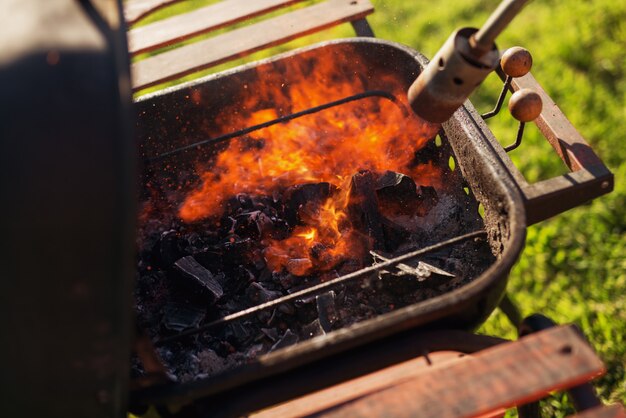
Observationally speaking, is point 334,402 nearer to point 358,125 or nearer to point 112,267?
point 112,267

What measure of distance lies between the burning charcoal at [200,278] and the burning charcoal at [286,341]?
0.96 feet

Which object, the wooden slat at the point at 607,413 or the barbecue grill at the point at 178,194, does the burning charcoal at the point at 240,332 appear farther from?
the wooden slat at the point at 607,413

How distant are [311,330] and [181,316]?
0.47 m

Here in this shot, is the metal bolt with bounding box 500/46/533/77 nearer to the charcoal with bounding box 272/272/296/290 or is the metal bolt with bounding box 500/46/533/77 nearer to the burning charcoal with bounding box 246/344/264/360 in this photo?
the charcoal with bounding box 272/272/296/290

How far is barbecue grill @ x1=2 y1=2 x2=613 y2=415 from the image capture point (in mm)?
930

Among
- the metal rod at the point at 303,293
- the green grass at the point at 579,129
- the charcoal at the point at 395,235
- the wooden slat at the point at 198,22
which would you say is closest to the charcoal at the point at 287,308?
the metal rod at the point at 303,293

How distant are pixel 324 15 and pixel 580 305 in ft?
6.11

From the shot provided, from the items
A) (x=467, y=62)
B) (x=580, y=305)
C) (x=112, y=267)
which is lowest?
(x=580, y=305)

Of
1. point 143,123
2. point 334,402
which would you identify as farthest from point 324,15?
point 334,402

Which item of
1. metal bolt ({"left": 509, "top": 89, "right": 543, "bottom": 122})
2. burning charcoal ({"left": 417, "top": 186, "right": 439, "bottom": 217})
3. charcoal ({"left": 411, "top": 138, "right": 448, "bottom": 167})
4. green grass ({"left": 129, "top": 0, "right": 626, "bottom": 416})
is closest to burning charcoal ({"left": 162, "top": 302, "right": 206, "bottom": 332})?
burning charcoal ({"left": 417, "top": 186, "right": 439, "bottom": 217})

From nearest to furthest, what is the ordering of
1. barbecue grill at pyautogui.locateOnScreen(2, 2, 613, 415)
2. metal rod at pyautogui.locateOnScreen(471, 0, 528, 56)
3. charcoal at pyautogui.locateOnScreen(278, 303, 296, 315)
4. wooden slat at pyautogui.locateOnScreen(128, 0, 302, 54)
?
barbecue grill at pyautogui.locateOnScreen(2, 2, 613, 415), metal rod at pyautogui.locateOnScreen(471, 0, 528, 56), charcoal at pyautogui.locateOnScreen(278, 303, 296, 315), wooden slat at pyautogui.locateOnScreen(128, 0, 302, 54)

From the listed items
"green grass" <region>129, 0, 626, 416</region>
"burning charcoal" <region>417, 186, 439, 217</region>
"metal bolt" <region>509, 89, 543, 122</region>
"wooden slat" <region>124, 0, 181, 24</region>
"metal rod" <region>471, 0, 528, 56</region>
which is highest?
"metal rod" <region>471, 0, 528, 56</region>

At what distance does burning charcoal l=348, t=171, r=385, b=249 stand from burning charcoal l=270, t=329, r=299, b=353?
49 cm

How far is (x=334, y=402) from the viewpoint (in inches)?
56.3
